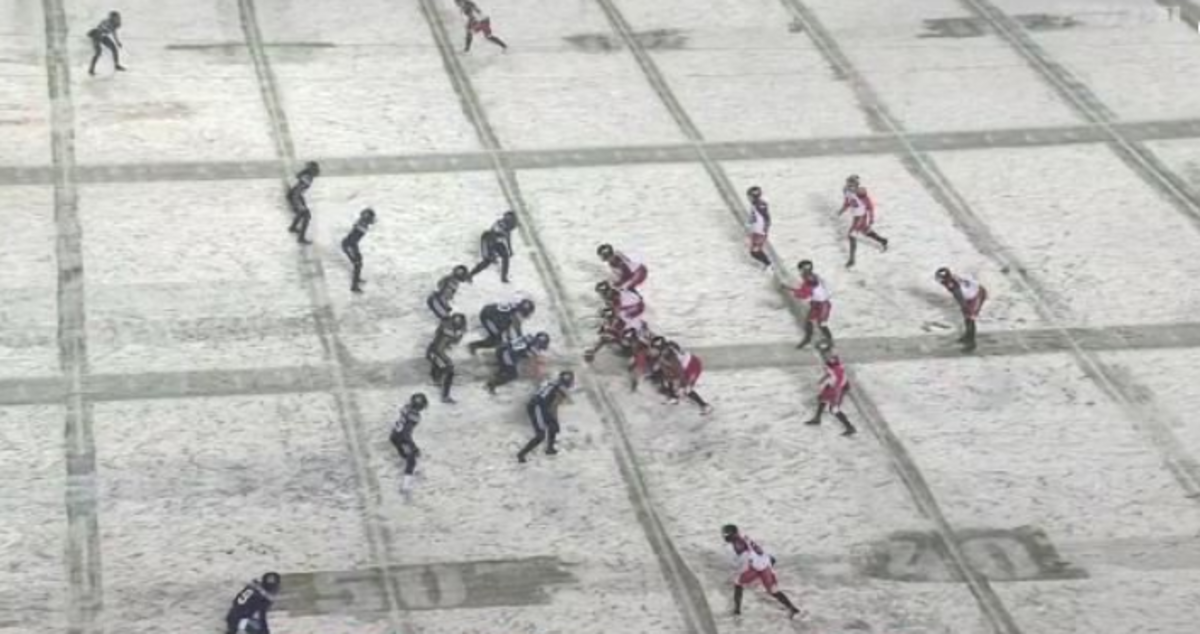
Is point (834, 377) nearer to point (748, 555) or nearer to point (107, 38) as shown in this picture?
point (748, 555)

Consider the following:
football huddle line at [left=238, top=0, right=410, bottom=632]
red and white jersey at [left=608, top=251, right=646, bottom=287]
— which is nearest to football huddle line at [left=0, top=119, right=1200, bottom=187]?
football huddle line at [left=238, top=0, right=410, bottom=632]

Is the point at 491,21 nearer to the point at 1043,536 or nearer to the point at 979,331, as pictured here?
the point at 979,331

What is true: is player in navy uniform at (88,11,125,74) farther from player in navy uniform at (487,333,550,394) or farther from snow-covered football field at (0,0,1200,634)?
player in navy uniform at (487,333,550,394)

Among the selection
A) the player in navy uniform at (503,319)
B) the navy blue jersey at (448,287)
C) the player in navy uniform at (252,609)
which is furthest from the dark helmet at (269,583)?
the navy blue jersey at (448,287)

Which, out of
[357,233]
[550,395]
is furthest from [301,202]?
[550,395]

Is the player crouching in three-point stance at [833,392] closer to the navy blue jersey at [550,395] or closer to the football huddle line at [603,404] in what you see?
the football huddle line at [603,404]

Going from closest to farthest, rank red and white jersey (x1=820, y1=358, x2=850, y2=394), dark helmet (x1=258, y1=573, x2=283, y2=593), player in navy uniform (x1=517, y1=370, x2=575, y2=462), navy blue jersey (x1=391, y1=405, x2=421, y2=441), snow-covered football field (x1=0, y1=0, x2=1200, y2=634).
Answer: dark helmet (x1=258, y1=573, x2=283, y2=593) < snow-covered football field (x1=0, y1=0, x2=1200, y2=634) < navy blue jersey (x1=391, y1=405, x2=421, y2=441) < player in navy uniform (x1=517, y1=370, x2=575, y2=462) < red and white jersey (x1=820, y1=358, x2=850, y2=394)
